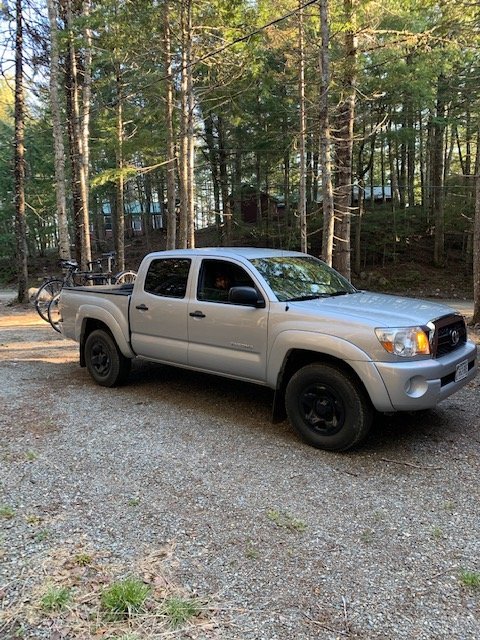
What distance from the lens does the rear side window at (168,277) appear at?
18.6ft

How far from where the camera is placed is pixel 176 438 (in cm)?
476

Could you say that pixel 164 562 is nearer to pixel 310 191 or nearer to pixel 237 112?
pixel 237 112

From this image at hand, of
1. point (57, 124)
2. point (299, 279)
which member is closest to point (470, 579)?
point (299, 279)

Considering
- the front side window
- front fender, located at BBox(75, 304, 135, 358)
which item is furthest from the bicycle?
the front side window

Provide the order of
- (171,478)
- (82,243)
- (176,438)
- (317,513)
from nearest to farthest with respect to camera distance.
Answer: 1. (317,513)
2. (171,478)
3. (176,438)
4. (82,243)

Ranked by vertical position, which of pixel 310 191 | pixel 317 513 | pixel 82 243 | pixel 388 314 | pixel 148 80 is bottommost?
pixel 317 513

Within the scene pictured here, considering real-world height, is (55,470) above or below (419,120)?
below

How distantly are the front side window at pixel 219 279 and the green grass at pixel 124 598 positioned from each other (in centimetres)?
310

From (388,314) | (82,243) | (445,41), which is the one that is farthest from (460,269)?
(388,314)

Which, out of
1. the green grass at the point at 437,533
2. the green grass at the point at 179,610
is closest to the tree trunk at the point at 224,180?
the green grass at the point at 437,533

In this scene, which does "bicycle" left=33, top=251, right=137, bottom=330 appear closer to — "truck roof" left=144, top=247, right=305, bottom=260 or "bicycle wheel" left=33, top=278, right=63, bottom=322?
"bicycle wheel" left=33, top=278, right=63, bottom=322

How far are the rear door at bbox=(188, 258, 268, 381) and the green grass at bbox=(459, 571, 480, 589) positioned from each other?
2.50 m

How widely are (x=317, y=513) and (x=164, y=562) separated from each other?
111 cm

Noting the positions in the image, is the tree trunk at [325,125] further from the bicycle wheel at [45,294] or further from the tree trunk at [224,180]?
the tree trunk at [224,180]
